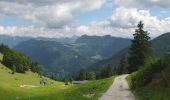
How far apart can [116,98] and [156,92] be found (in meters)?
4.44

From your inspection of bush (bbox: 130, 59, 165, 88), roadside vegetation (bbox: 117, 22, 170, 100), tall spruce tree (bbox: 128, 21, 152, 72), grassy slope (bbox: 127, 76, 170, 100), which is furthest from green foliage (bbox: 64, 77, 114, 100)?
tall spruce tree (bbox: 128, 21, 152, 72)

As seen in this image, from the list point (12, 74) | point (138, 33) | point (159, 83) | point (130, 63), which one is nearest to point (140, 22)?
point (138, 33)

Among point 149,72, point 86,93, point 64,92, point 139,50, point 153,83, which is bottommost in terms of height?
point 86,93

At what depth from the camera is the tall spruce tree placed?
99894 millimetres

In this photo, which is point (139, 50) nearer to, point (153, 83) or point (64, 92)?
point (64, 92)

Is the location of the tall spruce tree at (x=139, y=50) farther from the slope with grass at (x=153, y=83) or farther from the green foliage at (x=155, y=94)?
the green foliage at (x=155, y=94)

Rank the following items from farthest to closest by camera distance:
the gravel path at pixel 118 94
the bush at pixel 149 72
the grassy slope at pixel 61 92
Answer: the bush at pixel 149 72, the grassy slope at pixel 61 92, the gravel path at pixel 118 94

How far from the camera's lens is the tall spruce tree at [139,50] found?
328ft

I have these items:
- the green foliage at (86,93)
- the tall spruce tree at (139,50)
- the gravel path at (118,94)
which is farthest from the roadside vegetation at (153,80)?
the tall spruce tree at (139,50)

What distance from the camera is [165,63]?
4819 centimetres

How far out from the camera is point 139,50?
10019cm

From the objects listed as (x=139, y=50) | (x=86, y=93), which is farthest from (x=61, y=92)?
(x=139, y=50)

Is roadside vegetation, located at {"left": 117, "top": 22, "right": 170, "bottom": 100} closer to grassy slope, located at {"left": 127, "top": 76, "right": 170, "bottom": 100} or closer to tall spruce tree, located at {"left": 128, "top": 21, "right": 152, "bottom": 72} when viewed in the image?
grassy slope, located at {"left": 127, "top": 76, "right": 170, "bottom": 100}

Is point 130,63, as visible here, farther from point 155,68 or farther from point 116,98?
point 116,98
